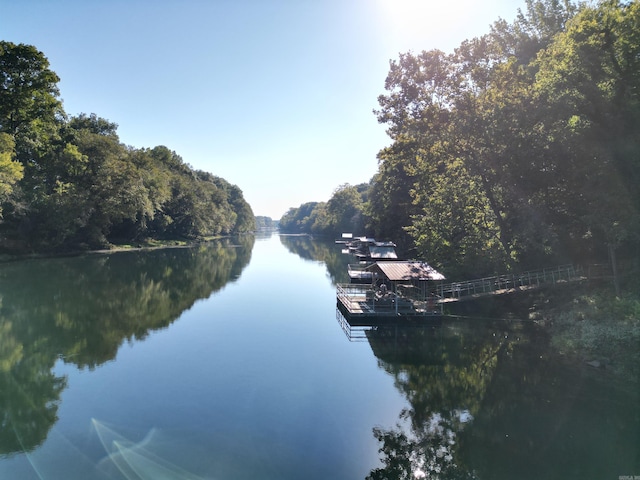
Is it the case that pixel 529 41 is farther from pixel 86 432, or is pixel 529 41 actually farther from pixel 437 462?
pixel 86 432

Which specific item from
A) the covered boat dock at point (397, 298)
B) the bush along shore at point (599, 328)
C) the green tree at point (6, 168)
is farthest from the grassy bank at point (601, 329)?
the green tree at point (6, 168)

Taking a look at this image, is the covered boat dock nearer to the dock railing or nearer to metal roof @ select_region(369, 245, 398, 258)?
the dock railing

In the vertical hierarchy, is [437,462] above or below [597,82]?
below

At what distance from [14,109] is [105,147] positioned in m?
12.5

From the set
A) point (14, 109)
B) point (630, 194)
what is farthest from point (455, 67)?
point (14, 109)

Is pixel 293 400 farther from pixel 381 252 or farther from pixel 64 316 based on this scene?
pixel 381 252

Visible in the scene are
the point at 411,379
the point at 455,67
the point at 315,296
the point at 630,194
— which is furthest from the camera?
the point at 315,296

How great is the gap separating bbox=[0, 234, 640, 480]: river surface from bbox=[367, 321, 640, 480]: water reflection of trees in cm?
6

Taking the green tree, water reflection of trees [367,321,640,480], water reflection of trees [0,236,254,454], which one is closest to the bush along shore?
water reflection of trees [367,321,640,480]

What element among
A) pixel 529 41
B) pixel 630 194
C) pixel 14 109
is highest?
pixel 529 41

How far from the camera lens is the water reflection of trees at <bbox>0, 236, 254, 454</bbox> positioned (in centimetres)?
1184

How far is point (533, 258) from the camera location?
91.8 feet

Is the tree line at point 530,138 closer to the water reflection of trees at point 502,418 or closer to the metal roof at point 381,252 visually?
the metal roof at point 381,252

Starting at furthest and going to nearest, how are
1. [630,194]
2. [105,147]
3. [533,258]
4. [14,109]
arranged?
[105,147] < [14,109] < [533,258] < [630,194]
